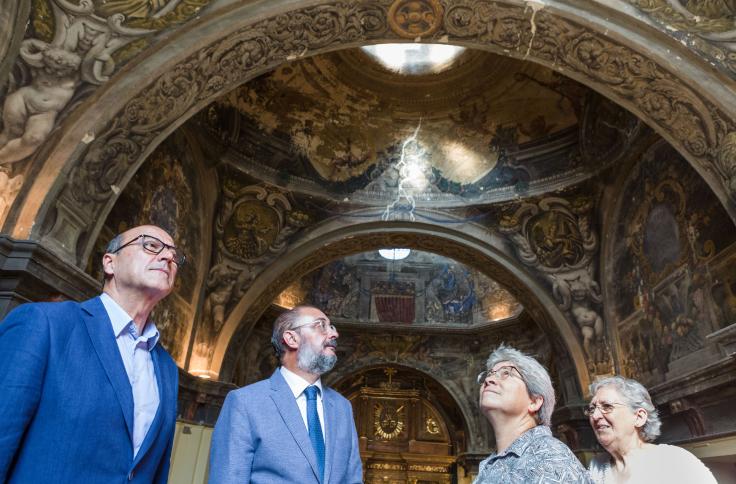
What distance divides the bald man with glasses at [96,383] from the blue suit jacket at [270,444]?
27 centimetres

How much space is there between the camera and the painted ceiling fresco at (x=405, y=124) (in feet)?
34.2

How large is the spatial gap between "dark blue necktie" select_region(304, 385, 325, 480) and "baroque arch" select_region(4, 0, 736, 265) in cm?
399

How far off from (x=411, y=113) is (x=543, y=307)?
512cm

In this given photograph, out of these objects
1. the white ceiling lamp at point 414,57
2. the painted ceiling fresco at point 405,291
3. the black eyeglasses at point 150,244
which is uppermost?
the white ceiling lamp at point 414,57

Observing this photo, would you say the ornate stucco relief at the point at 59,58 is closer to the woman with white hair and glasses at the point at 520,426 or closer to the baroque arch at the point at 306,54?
the baroque arch at the point at 306,54

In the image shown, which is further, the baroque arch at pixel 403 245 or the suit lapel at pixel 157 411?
the baroque arch at pixel 403 245

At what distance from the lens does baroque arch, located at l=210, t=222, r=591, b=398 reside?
423 inches

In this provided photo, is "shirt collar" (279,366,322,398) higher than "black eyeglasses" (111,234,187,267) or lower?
lower

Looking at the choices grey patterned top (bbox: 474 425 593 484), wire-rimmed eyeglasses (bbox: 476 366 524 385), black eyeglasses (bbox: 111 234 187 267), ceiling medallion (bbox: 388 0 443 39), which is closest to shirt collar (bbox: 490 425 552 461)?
grey patterned top (bbox: 474 425 593 484)

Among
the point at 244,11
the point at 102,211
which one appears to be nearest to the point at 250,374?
the point at 102,211

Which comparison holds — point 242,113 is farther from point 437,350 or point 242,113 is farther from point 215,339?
point 437,350

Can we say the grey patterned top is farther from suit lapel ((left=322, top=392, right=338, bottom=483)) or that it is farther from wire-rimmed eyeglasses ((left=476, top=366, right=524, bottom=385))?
suit lapel ((left=322, top=392, right=338, bottom=483))

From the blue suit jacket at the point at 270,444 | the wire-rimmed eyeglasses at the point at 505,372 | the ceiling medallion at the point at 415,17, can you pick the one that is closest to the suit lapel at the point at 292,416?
the blue suit jacket at the point at 270,444

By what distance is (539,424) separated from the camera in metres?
2.31
